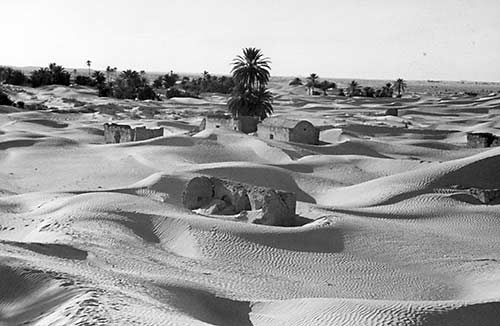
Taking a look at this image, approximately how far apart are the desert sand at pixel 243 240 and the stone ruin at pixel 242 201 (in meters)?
0.77

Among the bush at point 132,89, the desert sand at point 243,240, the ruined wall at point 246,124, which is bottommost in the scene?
the desert sand at point 243,240

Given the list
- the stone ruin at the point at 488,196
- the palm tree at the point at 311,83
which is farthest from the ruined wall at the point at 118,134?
the palm tree at the point at 311,83

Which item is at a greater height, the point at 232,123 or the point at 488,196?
the point at 232,123

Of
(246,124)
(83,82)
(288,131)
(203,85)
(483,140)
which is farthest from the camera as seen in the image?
(203,85)

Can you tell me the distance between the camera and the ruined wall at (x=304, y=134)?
1405 inches

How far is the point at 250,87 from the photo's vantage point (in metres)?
45.0

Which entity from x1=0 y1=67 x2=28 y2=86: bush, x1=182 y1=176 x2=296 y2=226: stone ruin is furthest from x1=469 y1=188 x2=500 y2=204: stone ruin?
x1=0 y1=67 x2=28 y2=86: bush

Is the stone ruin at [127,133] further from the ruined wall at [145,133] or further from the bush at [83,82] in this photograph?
the bush at [83,82]

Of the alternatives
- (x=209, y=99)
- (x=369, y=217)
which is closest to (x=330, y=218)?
(x=369, y=217)

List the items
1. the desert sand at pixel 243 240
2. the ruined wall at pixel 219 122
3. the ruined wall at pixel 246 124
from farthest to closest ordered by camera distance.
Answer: the ruined wall at pixel 219 122 < the ruined wall at pixel 246 124 < the desert sand at pixel 243 240

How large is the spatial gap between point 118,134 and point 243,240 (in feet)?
71.2

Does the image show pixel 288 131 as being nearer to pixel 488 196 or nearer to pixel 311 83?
pixel 488 196

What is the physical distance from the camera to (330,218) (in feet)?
62.2

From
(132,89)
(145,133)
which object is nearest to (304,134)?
(145,133)
